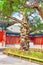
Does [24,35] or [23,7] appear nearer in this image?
[23,7]

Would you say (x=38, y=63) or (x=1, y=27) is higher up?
(x=1, y=27)

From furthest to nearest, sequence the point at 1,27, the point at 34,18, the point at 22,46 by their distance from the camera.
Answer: the point at 1,27
the point at 34,18
the point at 22,46

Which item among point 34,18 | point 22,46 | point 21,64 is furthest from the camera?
point 34,18

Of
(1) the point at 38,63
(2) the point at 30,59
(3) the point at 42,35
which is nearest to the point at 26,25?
(2) the point at 30,59

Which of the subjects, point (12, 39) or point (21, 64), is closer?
point (21, 64)

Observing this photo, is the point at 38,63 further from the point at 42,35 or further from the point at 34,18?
the point at 42,35

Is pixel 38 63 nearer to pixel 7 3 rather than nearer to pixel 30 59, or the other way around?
pixel 30 59

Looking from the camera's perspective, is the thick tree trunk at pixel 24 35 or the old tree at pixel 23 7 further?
the thick tree trunk at pixel 24 35

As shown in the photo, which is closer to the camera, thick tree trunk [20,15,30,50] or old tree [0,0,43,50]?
old tree [0,0,43,50]

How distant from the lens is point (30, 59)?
15.9 metres

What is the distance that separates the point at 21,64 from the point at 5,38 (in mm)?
19116

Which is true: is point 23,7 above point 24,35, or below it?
above

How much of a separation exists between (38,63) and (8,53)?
20.8 feet

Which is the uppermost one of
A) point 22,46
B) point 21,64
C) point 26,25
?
point 26,25
